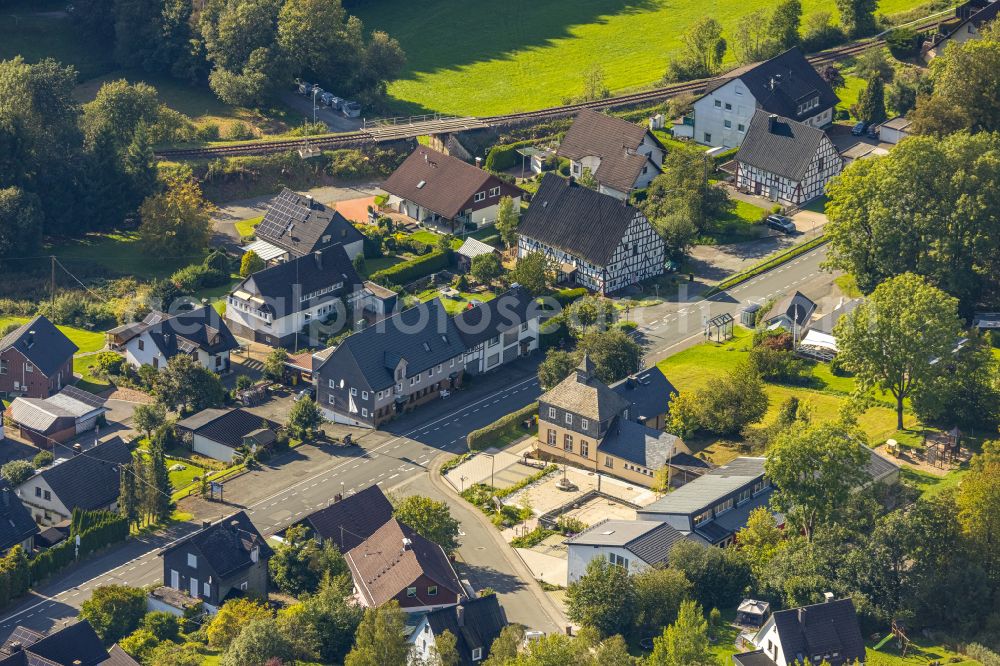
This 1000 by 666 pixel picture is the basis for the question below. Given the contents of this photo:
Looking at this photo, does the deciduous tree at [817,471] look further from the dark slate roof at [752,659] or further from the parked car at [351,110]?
the parked car at [351,110]

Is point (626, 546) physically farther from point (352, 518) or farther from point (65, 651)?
point (65, 651)

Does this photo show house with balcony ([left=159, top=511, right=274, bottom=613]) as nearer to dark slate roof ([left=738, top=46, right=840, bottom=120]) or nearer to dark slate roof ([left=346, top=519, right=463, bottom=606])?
dark slate roof ([left=346, top=519, right=463, bottom=606])

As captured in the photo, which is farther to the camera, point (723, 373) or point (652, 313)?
point (652, 313)

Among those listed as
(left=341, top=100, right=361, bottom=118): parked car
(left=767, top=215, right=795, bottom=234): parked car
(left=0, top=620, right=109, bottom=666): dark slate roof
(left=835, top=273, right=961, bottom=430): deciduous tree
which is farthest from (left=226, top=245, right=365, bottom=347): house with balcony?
(left=0, top=620, right=109, bottom=666): dark slate roof

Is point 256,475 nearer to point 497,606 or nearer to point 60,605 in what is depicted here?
point 60,605

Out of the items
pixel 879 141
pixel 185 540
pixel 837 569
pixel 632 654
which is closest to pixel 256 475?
pixel 185 540
